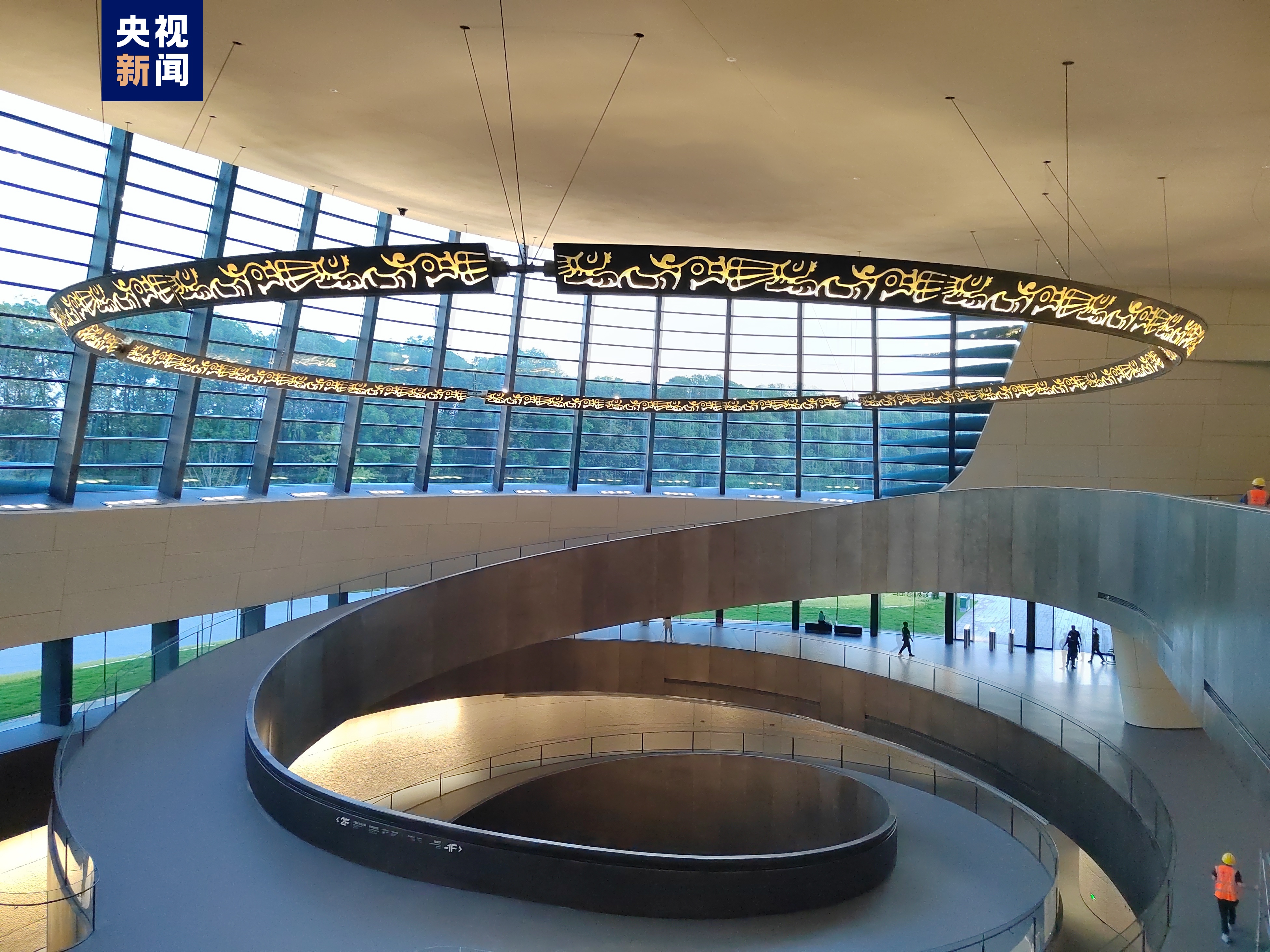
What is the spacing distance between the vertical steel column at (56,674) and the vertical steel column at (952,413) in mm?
21740

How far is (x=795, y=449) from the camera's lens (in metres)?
25.8

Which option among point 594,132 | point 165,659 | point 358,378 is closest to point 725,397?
point 358,378

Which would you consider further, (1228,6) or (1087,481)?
(1087,481)

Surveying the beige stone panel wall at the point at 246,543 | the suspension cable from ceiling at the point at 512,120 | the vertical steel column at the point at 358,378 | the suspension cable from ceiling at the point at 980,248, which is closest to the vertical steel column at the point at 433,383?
the beige stone panel wall at the point at 246,543

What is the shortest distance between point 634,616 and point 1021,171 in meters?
11.7

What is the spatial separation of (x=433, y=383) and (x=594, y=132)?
483 inches

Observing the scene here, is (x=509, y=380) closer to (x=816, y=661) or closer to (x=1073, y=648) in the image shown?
(x=816, y=661)

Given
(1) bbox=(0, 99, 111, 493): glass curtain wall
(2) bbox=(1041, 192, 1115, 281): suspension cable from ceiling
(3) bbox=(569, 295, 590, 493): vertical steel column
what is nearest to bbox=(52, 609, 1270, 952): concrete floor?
(1) bbox=(0, 99, 111, 493): glass curtain wall

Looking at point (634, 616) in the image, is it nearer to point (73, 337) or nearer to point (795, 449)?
point (795, 449)

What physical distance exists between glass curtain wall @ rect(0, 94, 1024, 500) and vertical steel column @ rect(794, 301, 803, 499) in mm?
54

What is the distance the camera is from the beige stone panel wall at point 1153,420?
67.9ft

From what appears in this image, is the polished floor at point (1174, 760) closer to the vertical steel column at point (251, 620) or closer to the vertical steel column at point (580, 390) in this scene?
the vertical steel column at point (580, 390)

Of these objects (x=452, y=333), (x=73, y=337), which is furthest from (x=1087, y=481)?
(x=73, y=337)

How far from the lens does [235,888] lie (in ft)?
22.2
